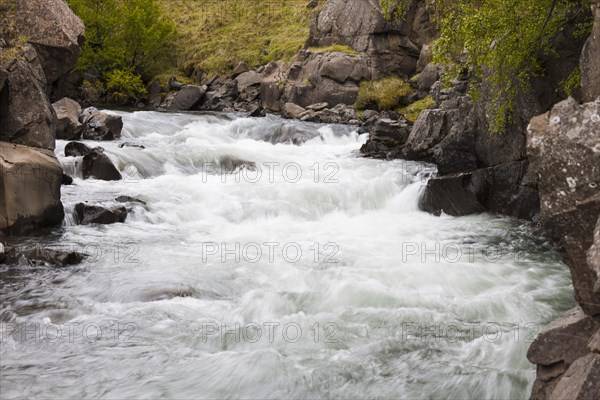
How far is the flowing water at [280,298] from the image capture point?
7125 mm

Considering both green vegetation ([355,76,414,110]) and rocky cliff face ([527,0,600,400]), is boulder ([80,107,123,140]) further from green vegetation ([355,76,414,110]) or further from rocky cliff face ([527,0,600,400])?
rocky cliff face ([527,0,600,400])

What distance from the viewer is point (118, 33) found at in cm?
4078

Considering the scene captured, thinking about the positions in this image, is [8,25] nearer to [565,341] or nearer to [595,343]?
[565,341]

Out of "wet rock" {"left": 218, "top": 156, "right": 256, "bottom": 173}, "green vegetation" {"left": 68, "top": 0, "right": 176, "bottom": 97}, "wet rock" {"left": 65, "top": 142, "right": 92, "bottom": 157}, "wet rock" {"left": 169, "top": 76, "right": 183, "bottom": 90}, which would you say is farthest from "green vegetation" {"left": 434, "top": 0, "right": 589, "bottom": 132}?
"wet rock" {"left": 169, "top": 76, "right": 183, "bottom": 90}

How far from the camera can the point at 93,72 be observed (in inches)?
1550

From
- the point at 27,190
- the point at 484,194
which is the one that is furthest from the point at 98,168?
the point at 484,194

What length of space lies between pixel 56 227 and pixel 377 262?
713cm

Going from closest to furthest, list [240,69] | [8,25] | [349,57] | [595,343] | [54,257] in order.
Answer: [595,343] → [54,257] → [8,25] → [349,57] → [240,69]

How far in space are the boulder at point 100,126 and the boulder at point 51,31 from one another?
2.72 meters

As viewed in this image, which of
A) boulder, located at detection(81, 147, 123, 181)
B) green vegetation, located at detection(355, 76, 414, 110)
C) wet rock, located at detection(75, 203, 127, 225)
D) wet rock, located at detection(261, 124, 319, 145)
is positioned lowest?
wet rock, located at detection(75, 203, 127, 225)

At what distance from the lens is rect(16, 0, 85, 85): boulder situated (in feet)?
61.3

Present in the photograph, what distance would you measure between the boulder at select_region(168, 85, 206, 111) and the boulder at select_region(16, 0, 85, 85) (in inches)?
605

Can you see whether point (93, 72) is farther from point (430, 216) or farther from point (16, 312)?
point (16, 312)

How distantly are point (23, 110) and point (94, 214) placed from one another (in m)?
2.80
